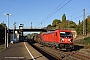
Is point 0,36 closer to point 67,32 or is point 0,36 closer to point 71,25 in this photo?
point 71,25

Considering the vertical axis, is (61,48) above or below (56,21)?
below

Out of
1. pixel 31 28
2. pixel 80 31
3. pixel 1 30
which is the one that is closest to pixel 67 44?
pixel 80 31

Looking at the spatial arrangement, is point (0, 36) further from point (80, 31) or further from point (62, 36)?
point (62, 36)

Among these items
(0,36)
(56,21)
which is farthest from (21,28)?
(56,21)

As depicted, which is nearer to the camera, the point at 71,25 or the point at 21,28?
the point at 21,28

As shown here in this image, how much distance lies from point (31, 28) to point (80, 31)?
29638 mm

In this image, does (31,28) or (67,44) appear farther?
(31,28)

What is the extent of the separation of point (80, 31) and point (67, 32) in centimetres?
5216

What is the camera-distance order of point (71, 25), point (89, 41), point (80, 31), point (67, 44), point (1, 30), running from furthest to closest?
1. point (71, 25)
2. point (1, 30)
3. point (80, 31)
4. point (89, 41)
5. point (67, 44)

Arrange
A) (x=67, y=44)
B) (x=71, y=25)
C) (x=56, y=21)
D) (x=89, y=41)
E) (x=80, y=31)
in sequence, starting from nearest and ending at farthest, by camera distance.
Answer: (x=67, y=44) → (x=89, y=41) → (x=80, y=31) → (x=71, y=25) → (x=56, y=21)

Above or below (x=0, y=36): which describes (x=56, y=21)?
above

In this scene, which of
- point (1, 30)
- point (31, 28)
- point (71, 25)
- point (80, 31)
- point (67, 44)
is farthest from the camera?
point (71, 25)

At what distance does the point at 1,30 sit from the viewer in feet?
290

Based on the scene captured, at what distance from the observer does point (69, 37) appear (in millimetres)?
31016
